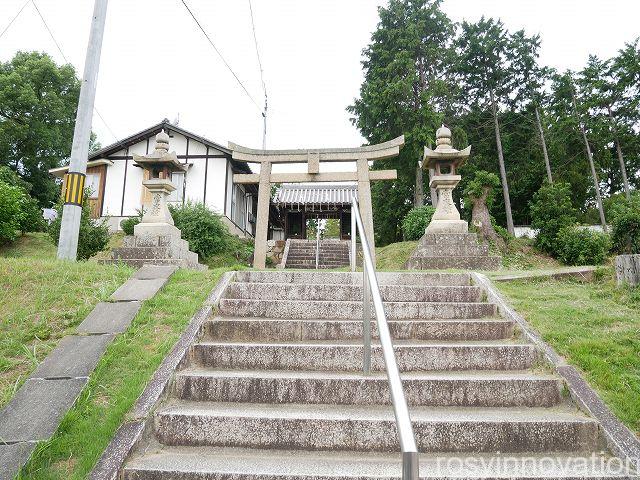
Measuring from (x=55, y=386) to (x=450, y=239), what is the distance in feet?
20.6

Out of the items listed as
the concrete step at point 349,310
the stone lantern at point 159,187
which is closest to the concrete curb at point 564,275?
the concrete step at point 349,310

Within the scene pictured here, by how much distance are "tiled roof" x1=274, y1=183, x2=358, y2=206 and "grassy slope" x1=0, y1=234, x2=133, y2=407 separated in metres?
14.5

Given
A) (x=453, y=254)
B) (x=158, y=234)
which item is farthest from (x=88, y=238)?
(x=453, y=254)

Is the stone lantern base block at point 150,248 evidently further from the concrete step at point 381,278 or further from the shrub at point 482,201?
the shrub at point 482,201

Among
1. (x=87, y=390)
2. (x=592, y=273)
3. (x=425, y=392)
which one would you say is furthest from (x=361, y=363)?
(x=592, y=273)

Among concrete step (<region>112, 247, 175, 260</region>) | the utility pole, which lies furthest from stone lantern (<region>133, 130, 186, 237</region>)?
the utility pole

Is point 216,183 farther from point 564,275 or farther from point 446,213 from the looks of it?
point 564,275

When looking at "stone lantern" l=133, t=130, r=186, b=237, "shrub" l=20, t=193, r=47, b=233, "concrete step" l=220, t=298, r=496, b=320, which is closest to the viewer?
"concrete step" l=220, t=298, r=496, b=320

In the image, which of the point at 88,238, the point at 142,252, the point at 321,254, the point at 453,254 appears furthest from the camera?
the point at 321,254

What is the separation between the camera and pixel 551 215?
14906 millimetres

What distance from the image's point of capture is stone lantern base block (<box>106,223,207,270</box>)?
678 centimetres

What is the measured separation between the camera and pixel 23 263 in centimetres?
470

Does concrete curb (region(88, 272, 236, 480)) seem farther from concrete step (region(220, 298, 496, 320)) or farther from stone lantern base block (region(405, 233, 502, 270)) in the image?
stone lantern base block (region(405, 233, 502, 270))

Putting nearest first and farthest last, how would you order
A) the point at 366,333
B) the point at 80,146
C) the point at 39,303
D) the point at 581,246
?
the point at 366,333, the point at 39,303, the point at 80,146, the point at 581,246
